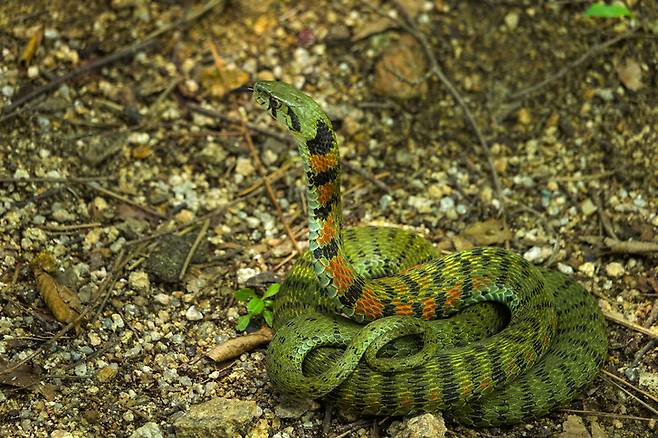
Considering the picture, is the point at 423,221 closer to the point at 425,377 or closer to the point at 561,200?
the point at 561,200

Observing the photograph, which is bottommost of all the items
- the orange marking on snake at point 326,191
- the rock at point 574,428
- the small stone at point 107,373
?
the rock at point 574,428

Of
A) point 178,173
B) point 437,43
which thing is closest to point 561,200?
point 437,43

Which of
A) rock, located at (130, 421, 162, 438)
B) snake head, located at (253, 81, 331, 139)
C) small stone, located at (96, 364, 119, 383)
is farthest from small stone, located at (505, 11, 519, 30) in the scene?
rock, located at (130, 421, 162, 438)

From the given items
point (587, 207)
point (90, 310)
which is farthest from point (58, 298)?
point (587, 207)

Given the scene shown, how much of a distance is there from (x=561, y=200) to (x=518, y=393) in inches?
95.1

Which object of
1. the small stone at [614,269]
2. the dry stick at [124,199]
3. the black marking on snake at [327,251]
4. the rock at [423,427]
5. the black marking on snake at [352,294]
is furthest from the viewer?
the dry stick at [124,199]

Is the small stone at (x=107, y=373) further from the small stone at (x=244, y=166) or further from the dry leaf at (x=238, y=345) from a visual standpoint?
the small stone at (x=244, y=166)

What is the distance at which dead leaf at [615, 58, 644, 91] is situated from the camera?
8055 millimetres

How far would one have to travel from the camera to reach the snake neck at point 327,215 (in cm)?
548

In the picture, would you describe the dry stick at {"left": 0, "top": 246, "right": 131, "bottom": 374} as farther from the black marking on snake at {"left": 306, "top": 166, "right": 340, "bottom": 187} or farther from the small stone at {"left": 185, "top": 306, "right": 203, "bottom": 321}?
the black marking on snake at {"left": 306, "top": 166, "right": 340, "bottom": 187}

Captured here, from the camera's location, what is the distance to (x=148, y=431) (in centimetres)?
548

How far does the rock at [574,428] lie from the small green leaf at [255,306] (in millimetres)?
2354

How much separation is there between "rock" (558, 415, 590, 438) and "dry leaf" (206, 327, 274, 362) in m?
2.20

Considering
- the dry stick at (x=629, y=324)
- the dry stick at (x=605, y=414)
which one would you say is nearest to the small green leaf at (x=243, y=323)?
the dry stick at (x=605, y=414)
